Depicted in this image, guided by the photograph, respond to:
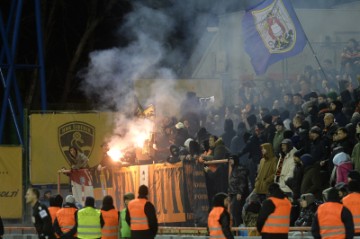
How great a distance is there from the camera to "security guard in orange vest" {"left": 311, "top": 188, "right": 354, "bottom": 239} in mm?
14898

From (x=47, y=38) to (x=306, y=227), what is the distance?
29611 mm

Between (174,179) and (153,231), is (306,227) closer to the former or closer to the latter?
(153,231)

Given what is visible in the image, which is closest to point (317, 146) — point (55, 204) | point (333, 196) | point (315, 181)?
point (315, 181)

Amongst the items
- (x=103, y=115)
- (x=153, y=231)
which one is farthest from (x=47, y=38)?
(x=153, y=231)

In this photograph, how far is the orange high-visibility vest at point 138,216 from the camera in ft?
58.9

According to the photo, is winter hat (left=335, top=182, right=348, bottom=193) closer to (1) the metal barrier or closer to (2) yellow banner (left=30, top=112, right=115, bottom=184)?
(1) the metal barrier

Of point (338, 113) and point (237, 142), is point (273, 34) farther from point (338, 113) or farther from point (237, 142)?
point (338, 113)

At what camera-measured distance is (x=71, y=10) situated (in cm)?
4828

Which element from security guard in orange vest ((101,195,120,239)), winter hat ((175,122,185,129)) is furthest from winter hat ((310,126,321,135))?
winter hat ((175,122,185,129))

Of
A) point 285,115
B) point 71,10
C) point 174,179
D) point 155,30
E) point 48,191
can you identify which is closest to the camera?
point 174,179

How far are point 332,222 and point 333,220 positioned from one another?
3 centimetres

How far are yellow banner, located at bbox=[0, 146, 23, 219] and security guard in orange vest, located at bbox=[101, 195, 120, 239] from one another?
6.77m

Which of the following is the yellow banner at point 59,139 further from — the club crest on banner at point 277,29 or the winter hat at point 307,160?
the winter hat at point 307,160

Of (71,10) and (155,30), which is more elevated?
(71,10)
